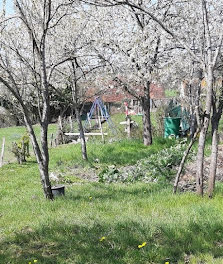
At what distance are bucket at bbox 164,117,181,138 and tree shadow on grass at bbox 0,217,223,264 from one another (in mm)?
12704

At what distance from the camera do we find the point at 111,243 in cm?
416

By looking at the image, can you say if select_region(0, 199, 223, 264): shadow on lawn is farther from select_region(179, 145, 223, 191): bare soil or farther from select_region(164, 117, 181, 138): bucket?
select_region(164, 117, 181, 138): bucket

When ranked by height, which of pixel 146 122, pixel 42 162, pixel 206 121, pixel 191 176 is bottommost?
pixel 191 176

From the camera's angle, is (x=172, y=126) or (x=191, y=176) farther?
(x=172, y=126)

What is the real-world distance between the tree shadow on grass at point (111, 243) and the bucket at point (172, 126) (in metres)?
12.7

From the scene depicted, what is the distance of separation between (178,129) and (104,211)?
1238 cm

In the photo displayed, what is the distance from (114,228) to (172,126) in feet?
42.7

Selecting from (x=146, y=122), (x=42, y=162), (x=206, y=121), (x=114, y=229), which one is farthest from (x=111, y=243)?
(x=146, y=122)

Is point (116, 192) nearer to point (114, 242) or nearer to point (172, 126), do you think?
point (114, 242)

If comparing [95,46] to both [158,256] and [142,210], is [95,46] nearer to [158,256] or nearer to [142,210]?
[142,210]

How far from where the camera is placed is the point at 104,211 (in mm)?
5531

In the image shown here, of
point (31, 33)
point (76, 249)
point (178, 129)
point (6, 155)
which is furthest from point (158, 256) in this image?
point (6, 155)

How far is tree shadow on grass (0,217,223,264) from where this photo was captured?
384 cm

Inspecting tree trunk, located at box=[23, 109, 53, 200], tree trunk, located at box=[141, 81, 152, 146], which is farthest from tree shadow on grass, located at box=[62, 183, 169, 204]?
tree trunk, located at box=[141, 81, 152, 146]
